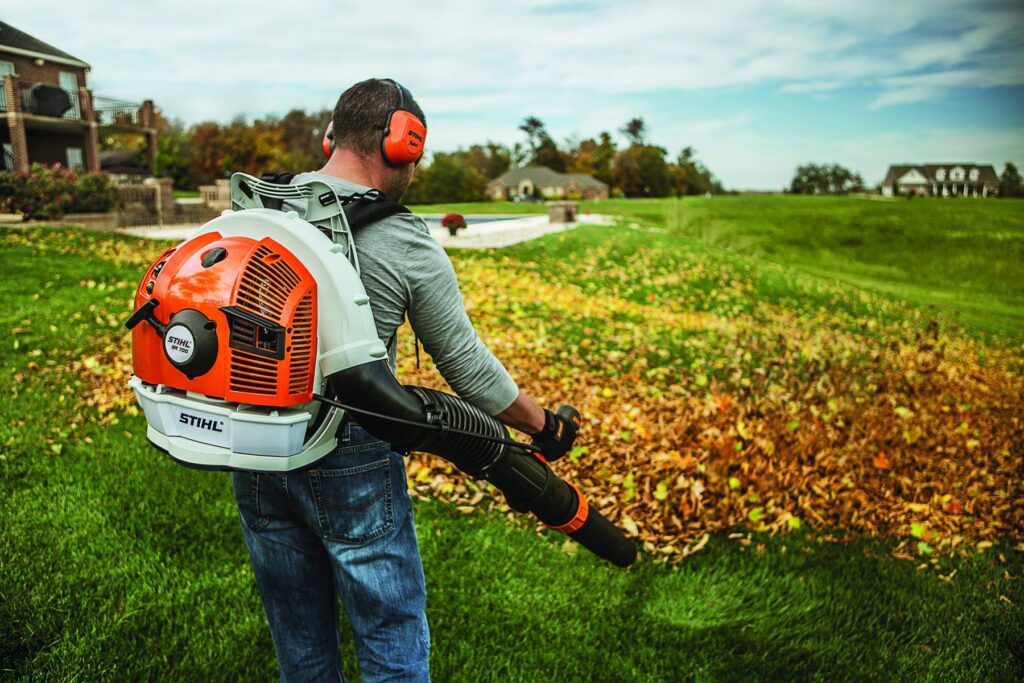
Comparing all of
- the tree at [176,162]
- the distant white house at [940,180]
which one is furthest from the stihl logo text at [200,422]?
the distant white house at [940,180]

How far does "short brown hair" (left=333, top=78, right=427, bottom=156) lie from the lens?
177 cm

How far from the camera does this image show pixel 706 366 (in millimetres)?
7066

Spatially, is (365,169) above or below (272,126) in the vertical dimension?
below

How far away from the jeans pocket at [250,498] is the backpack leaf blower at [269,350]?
1.09ft

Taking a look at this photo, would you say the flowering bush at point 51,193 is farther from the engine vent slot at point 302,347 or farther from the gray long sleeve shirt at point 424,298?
the engine vent slot at point 302,347

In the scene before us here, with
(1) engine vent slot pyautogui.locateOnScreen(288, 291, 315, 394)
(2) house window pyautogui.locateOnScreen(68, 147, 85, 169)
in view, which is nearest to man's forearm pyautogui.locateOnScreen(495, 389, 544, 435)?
(1) engine vent slot pyautogui.locateOnScreen(288, 291, 315, 394)

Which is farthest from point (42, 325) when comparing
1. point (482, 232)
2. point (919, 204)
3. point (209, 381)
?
point (919, 204)

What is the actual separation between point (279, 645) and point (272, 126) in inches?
1715

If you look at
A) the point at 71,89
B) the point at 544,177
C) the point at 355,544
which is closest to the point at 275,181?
the point at 355,544

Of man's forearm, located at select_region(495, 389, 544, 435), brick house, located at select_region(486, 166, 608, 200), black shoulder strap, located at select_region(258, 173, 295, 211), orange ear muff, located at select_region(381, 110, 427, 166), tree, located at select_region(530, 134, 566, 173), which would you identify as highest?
tree, located at select_region(530, 134, 566, 173)

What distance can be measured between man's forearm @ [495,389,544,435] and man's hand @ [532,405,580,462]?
0.03 meters

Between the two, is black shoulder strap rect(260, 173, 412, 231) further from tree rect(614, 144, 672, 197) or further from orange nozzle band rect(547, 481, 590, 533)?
tree rect(614, 144, 672, 197)

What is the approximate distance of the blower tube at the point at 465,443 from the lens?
1502mm

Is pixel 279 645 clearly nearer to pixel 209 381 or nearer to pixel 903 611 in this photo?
pixel 209 381
